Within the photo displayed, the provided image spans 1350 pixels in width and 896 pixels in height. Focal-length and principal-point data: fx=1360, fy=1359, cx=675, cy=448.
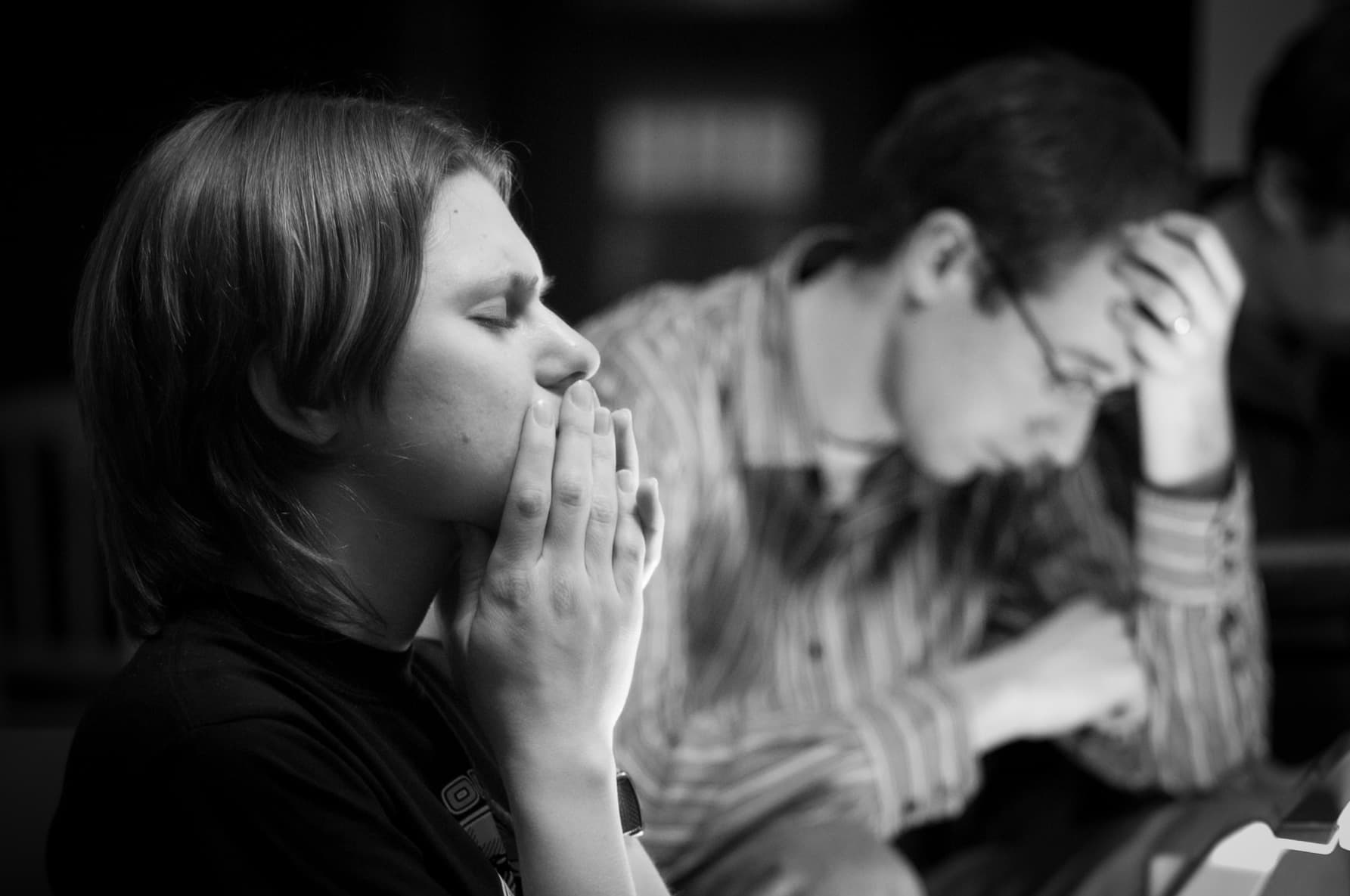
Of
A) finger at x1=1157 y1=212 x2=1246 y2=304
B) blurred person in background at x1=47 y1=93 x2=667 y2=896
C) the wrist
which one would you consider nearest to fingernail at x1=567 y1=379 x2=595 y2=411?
blurred person in background at x1=47 y1=93 x2=667 y2=896

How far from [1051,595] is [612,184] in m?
1.36

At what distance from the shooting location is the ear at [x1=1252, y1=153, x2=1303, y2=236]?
1.87 metres

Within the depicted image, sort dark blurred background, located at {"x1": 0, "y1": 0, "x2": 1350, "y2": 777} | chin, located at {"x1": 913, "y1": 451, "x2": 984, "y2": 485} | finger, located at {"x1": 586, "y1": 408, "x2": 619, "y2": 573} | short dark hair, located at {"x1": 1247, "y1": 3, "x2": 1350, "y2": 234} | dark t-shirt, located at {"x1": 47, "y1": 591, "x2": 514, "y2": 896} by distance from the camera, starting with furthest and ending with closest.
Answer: dark blurred background, located at {"x1": 0, "y1": 0, "x2": 1350, "y2": 777}
short dark hair, located at {"x1": 1247, "y1": 3, "x2": 1350, "y2": 234}
chin, located at {"x1": 913, "y1": 451, "x2": 984, "y2": 485}
finger, located at {"x1": 586, "y1": 408, "x2": 619, "y2": 573}
dark t-shirt, located at {"x1": 47, "y1": 591, "x2": 514, "y2": 896}

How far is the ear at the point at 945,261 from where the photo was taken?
4.20 ft

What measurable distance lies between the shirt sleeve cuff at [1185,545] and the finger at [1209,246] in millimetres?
196

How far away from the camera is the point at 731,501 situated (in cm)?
132

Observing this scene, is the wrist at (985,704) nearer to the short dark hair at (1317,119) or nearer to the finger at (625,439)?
the finger at (625,439)

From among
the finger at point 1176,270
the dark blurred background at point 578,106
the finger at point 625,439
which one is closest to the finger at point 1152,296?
the finger at point 1176,270

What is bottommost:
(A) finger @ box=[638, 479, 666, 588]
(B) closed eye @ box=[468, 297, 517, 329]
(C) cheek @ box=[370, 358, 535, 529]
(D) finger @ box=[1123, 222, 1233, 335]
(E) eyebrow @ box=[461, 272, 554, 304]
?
(D) finger @ box=[1123, 222, 1233, 335]

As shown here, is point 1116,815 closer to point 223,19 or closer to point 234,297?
point 234,297

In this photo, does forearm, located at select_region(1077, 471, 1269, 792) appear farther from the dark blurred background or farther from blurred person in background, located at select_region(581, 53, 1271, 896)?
the dark blurred background

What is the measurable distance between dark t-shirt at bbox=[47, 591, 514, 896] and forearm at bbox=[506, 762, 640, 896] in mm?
47

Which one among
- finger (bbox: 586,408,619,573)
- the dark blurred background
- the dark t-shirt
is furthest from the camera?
the dark blurred background

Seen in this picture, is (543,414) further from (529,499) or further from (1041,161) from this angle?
(1041,161)
